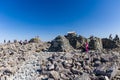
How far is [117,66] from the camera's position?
85.2ft

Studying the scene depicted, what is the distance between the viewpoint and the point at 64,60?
29.3 m

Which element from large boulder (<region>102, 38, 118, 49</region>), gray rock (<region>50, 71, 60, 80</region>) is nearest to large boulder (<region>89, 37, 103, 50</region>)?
large boulder (<region>102, 38, 118, 49</region>)

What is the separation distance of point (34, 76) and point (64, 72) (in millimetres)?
3209

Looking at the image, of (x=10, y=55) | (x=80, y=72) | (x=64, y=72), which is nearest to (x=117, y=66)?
(x=80, y=72)

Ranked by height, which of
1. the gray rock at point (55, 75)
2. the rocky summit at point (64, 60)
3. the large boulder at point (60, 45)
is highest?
the large boulder at point (60, 45)

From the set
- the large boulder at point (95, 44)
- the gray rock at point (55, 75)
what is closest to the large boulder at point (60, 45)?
the large boulder at point (95, 44)

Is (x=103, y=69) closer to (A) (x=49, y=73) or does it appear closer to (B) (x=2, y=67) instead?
(A) (x=49, y=73)

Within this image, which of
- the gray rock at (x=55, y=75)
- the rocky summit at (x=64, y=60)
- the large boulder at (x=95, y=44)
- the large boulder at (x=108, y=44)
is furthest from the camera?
the large boulder at (x=108, y=44)

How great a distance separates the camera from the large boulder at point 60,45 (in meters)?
34.6

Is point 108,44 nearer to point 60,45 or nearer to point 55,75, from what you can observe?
point 60,45

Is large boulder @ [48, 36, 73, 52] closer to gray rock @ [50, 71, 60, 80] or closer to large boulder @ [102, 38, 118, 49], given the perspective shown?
large boulder @ [102, 38, 118, 49]

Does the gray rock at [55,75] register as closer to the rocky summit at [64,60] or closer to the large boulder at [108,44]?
the rocky summit at [64,60]

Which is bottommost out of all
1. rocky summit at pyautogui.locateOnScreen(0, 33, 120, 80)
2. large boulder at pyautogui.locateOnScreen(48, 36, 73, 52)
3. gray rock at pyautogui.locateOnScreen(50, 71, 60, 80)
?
gray rock at pyautogui.locateOnScreen(50, 71, 60, 80)

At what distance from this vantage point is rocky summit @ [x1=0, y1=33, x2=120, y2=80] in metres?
25.4
